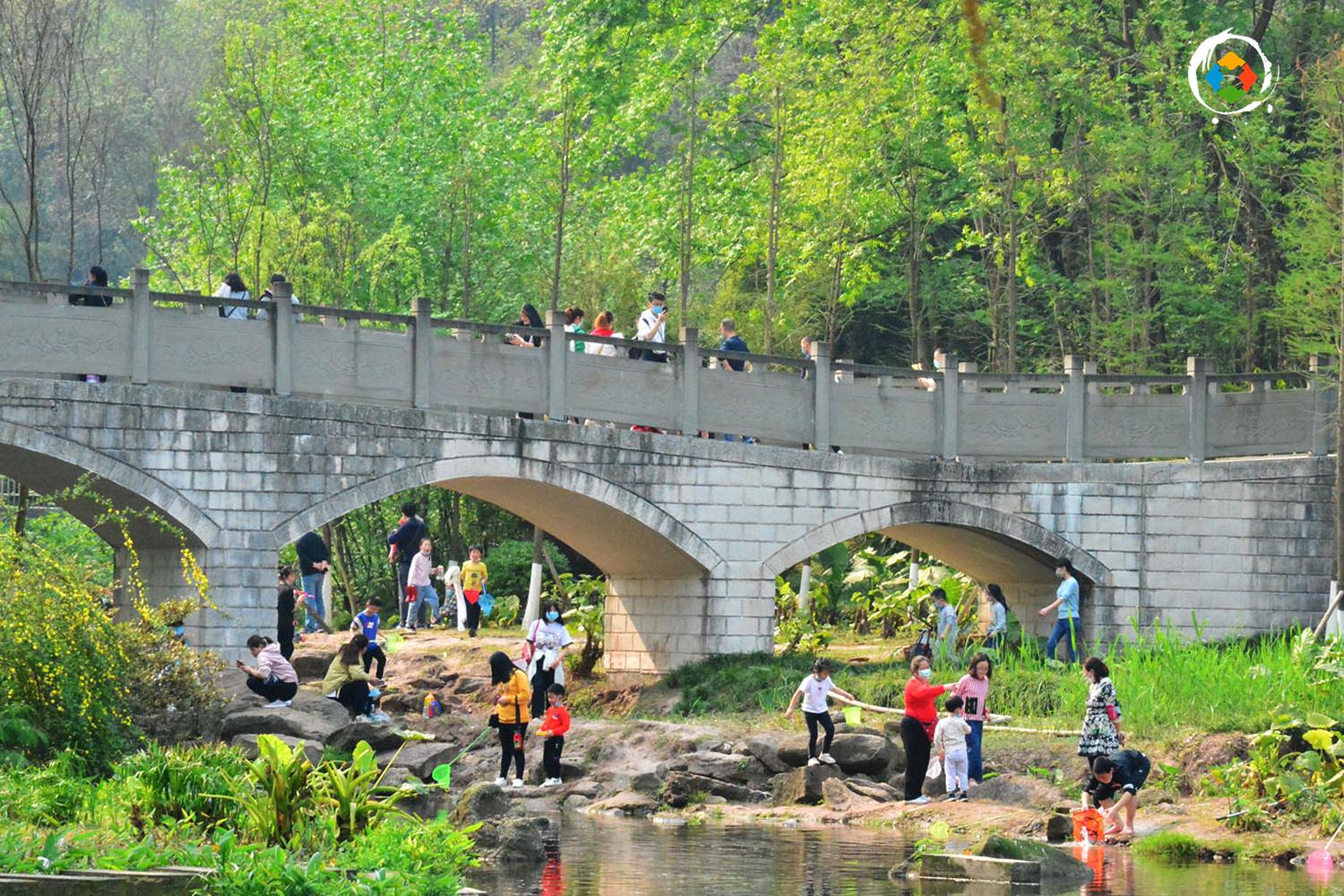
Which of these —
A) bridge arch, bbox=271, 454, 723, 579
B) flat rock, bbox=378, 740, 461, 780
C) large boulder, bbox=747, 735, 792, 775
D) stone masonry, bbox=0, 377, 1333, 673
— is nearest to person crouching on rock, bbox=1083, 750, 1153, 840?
large boulder, bbox=747, 735, 792, 775

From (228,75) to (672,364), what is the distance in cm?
1512

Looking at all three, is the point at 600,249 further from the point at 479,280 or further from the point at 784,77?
the point at 784,77

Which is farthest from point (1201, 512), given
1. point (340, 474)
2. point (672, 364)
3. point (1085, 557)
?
point (340, 474)

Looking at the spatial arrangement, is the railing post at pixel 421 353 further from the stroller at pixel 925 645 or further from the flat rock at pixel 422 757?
the stroller at pixel 925 645

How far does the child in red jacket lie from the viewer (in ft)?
68.8

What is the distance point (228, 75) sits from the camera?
38.1m

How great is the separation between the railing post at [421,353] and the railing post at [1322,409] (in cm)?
1145

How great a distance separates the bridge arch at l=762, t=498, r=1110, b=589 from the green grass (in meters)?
1.20

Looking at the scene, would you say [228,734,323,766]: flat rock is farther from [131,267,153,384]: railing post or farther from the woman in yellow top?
[131,267,153,384]: railing post

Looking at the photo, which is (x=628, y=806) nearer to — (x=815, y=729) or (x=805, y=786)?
(x=805, y=786)

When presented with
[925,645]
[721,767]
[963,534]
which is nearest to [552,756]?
[721,767]

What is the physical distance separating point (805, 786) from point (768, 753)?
49.7 inches

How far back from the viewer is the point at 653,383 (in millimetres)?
26375

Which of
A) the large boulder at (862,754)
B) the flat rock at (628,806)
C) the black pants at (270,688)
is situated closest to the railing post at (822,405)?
the large boulder at (862,754)
